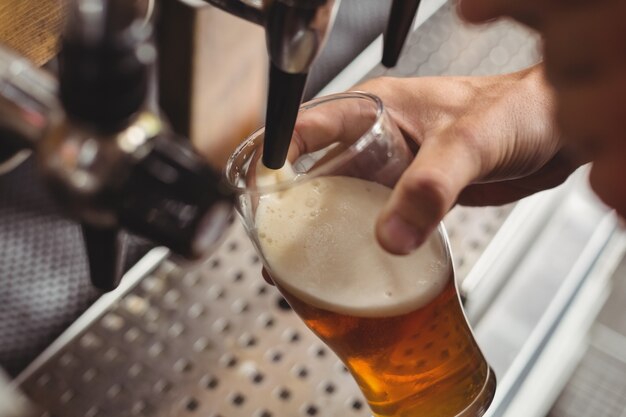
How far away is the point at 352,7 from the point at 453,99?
1.39 ft

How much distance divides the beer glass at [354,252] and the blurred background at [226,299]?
0.49 feet

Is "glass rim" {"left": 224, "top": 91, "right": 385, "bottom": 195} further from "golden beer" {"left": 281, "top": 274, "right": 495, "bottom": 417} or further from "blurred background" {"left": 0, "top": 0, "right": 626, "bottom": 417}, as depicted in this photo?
"blurred background" {"left": 0, "top": 0, "right": 626, "bottom": 417}

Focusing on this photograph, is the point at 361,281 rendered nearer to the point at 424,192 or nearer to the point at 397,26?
the point at 424,192

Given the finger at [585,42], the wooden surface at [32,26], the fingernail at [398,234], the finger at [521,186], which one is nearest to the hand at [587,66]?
the finger at [585,42]

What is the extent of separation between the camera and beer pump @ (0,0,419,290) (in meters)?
0.29

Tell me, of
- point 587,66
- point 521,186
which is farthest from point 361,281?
point 521,186

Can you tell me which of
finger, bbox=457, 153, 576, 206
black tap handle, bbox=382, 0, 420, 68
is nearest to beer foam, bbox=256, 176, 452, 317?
black tap handle, bbox=382, 0, 420, 68

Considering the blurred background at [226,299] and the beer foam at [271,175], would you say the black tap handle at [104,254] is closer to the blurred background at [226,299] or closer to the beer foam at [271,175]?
the beer foam at [271,175]

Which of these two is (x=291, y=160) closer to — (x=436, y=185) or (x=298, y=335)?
(x=436, y=185)

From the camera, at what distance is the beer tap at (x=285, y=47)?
0.38 m

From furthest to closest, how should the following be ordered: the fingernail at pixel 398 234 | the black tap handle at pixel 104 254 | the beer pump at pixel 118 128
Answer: the fingernail at pixel 398 234 → the black tap handle at pixel 104 254 → the beer pump at pixel 118 128

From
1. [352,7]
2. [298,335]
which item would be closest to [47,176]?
[298,335]

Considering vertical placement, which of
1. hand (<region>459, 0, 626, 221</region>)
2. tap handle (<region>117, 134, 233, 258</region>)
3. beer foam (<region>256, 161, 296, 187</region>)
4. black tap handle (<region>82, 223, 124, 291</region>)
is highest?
hand (<region>459, 0, 626, 221</region>)

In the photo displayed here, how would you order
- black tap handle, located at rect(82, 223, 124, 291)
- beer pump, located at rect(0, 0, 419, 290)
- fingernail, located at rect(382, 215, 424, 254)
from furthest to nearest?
1. fingernail, located at rect(382, 215, 424, 254)
2. black tap handle, located at rect(82, 223, 124, 291)
3. beer pump, located at rect(0, 0, 419, 290)
